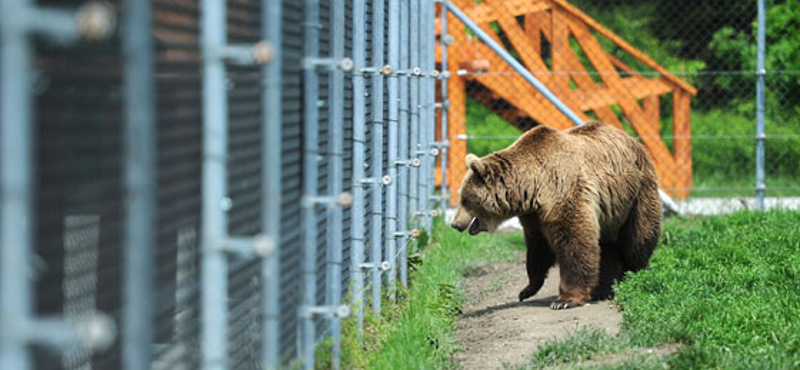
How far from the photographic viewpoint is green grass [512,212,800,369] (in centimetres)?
541

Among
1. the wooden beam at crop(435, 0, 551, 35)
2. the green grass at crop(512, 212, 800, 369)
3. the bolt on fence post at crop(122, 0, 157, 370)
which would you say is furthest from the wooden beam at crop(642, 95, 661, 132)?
the bolt on fence post at crop(122, 0, 157, 370)

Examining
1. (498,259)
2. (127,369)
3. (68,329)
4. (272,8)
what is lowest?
(498,259)

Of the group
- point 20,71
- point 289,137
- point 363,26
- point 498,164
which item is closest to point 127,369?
point 20,71

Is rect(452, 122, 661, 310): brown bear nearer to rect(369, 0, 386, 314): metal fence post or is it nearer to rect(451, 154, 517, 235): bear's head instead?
rect(451, 154, 517, 235): bear's head

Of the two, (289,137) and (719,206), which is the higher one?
(289,137)

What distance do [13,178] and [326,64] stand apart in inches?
102

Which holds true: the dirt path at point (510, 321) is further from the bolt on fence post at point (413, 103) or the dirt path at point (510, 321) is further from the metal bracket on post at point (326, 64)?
the metal bracket on post at point (326, 64)

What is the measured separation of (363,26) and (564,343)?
1.95 m

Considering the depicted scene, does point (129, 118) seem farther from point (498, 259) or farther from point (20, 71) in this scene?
point (498, 259)

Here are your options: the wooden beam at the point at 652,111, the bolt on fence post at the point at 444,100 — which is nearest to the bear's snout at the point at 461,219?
the bolt on fence post at the point at 444,100

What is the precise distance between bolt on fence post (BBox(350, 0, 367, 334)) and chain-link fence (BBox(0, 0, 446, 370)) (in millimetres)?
281

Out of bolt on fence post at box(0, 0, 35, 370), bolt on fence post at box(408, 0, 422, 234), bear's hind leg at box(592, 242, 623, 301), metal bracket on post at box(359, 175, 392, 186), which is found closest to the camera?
bolt on fence post at box(0, 0, 35, 370)

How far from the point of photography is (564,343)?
594cm

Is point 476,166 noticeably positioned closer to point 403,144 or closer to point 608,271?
point 403,144
